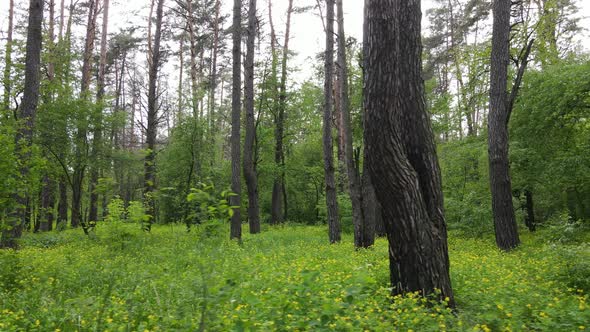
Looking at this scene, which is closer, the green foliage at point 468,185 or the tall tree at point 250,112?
the green foliage at point 468,185

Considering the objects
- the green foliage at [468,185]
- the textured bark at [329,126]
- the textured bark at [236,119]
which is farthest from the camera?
the green foliage at [468,185]

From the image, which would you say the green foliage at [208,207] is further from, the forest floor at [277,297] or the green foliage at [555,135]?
the green foliage at [555,135]

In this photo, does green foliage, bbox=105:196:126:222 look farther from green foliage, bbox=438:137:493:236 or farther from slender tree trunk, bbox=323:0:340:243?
green foliage, bbox=438:137:493:236

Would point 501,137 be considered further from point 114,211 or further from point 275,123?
point 275,123

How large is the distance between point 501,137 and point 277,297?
8.34 metres

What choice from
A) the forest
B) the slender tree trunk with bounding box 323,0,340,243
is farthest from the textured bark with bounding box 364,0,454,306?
the slender tree trunk with bounding box 323,0,340,243

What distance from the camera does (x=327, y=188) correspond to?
11.6 metres

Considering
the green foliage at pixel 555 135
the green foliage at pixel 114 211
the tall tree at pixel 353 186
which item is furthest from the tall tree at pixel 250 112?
the green foliage at pixel 555 135

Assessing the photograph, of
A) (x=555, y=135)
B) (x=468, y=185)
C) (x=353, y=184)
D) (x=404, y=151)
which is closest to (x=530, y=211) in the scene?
(x=468, y=185)

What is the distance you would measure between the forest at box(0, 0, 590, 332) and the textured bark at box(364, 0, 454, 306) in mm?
21

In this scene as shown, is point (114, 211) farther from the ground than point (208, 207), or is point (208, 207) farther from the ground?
point (208, 207)

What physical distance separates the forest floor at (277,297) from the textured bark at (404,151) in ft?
1.67

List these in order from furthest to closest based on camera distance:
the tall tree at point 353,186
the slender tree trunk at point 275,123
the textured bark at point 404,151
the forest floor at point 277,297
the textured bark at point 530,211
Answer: the slender tree trunk at point 275,123 → the textured bark at point 530,211 → the tall tree at point 353,186 → the textured bark at point 404,151 → the forest floor at point 277,297

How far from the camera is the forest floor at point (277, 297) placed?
305 centimetres
